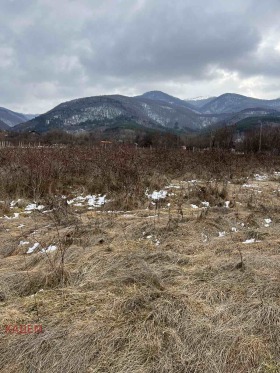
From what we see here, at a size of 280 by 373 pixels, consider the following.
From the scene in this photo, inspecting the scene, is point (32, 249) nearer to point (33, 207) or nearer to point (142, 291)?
point (142, 291)

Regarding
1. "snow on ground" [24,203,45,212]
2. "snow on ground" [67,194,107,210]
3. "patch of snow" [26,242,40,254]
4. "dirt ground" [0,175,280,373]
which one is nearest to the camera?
"dirt ground" [0,175,280,373]

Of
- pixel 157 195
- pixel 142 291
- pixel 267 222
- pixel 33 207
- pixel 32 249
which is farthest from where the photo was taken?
pixel 157 195

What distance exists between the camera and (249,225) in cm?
586

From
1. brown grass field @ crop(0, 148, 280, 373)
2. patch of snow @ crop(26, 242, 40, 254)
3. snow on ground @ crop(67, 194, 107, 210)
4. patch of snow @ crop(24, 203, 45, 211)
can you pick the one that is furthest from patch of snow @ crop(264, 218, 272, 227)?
patch of snow @ crop(24, 203, 45, 211)

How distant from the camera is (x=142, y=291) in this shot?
10.3ft

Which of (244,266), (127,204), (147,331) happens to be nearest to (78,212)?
(127,204)

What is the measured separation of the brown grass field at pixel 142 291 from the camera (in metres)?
2.39

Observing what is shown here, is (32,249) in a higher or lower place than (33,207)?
lower

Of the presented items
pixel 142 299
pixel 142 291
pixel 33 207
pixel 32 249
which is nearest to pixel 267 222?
pixel 142 291

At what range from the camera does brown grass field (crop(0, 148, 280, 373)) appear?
7.84 ft

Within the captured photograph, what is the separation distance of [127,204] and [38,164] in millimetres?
4101

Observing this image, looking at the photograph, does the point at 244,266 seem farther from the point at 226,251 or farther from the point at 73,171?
the point at 73,171

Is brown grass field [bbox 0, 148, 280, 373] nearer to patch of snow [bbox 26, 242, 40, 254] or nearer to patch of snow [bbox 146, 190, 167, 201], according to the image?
patch of snow [bbox 26, 242, 40, 254]

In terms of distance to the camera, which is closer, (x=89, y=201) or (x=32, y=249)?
(x=32, y=249)
